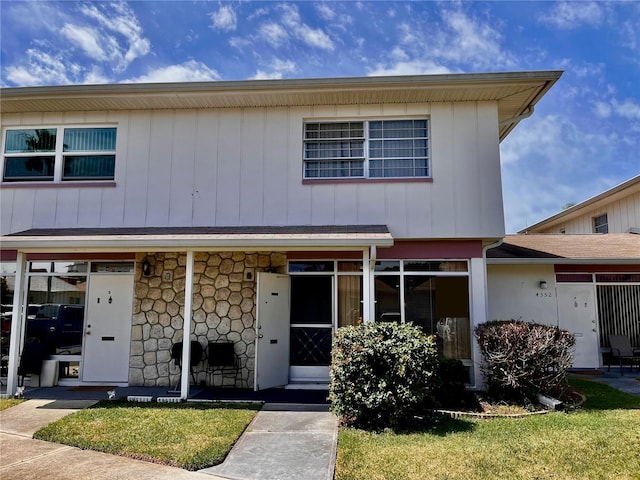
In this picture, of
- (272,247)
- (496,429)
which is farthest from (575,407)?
(272,247)

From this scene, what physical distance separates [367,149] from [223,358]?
547 centimetres

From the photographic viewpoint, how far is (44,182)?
1003cm

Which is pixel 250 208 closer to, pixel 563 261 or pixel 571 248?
pixel 563 261

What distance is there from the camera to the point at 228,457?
5496 millimetres

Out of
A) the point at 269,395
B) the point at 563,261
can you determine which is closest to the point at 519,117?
the point at 563,261

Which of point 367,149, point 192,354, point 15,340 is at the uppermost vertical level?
point 367,149

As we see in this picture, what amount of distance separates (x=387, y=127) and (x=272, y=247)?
388cm

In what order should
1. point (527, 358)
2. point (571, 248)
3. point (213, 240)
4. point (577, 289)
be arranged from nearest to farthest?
point (527, 358) < point (213, 240) < point (577, 289) < point (571, 248)

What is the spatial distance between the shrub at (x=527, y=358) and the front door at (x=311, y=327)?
3.41 m

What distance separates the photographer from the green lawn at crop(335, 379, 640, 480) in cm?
488

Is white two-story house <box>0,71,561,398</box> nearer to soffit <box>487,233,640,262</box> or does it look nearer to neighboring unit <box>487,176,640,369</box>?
neighboring unit <box>487,176,640,369</box>

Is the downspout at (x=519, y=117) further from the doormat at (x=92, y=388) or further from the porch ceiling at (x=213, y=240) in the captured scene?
the doormat at (x=92, y=388)

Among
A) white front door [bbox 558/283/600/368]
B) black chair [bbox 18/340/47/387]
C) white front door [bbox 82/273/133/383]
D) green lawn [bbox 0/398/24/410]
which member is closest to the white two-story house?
white front door [bbox 82/273/133/383]

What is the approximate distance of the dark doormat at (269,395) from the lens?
828cm
